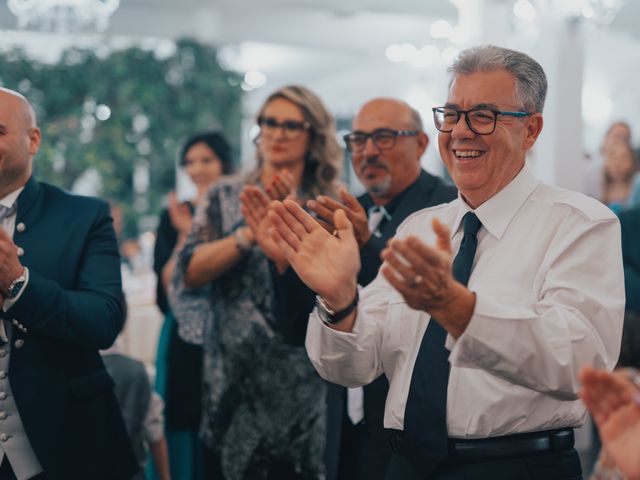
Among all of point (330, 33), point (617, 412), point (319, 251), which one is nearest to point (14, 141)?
point (319, 251)

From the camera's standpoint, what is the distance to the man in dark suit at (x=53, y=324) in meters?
1.79

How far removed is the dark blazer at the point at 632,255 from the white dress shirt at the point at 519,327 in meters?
2.18

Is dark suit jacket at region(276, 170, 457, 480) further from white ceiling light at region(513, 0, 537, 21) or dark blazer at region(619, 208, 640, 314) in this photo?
white ceiling light at region(513, 0, 537, 21)

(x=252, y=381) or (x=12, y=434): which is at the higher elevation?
(x=12, y=434)

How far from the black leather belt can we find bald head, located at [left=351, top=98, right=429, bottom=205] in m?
1.06

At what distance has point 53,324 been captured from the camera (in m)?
1.77

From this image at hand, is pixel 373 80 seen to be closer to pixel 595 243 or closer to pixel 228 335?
pixel 228 335

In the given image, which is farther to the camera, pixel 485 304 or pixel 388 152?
pixel 388 152

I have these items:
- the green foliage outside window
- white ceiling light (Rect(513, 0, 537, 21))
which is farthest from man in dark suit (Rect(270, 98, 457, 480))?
the green foliage outside window

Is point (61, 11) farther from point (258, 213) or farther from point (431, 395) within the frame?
point (431, 395)

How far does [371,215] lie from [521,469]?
112 centimetres

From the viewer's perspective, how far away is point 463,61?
158cm

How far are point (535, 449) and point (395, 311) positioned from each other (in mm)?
410

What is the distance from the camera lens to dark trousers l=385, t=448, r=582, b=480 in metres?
1.43
